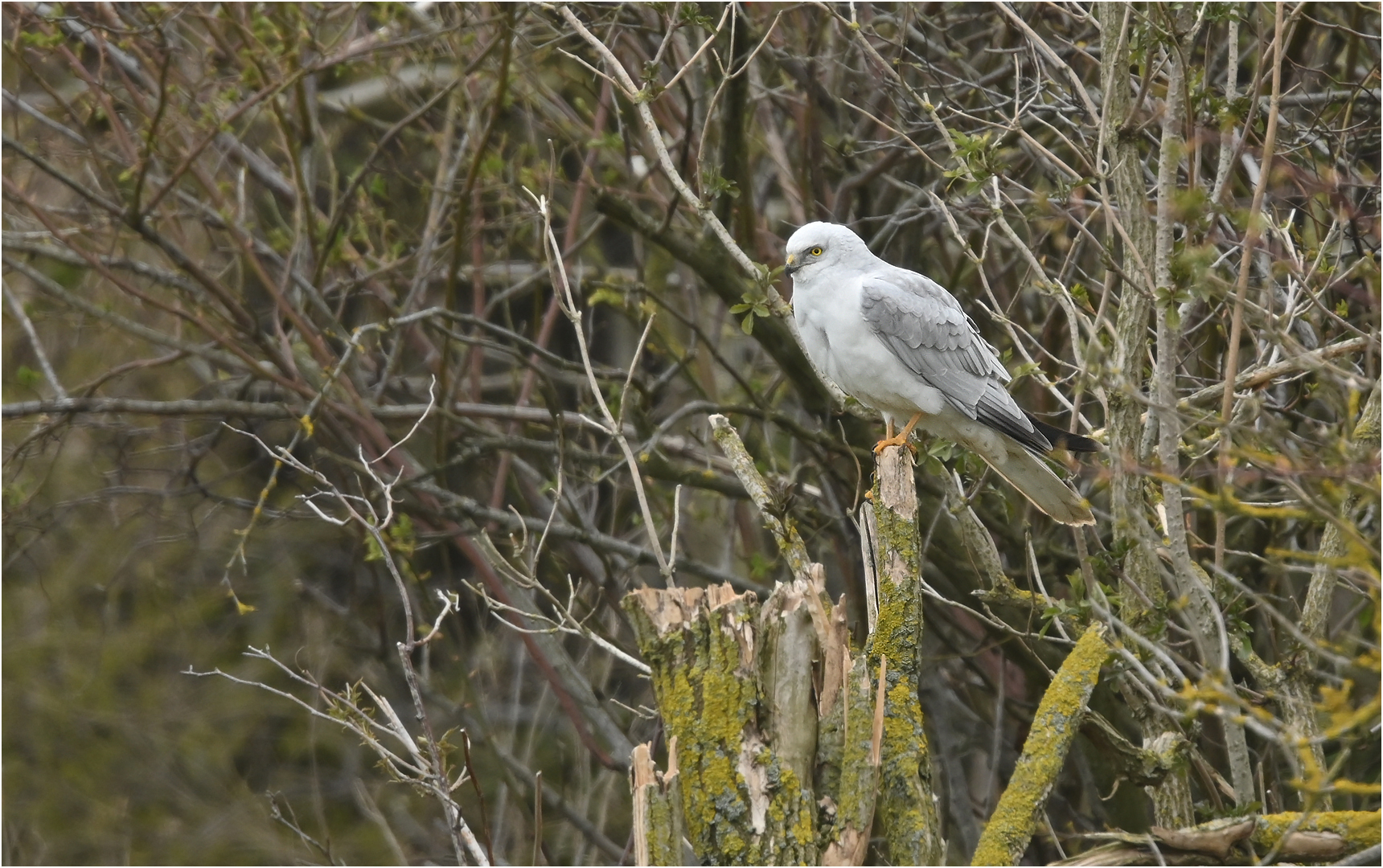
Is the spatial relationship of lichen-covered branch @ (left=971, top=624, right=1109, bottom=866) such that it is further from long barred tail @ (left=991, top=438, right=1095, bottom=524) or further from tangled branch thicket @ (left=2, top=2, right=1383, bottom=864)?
long barred tail @ (left=991, top=438, right=1095, bottom=524)

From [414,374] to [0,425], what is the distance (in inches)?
98.6

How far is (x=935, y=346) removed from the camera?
473 cm

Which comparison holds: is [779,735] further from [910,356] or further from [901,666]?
[910,356]

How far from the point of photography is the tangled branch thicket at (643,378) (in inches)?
154

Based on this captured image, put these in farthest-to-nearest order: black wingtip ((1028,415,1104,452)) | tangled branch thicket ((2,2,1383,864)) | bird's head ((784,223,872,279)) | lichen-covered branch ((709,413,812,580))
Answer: bird's head ((784,223,872,279))
black wingtip ((1028,415,1104,452))
tangled branch thicket ((2,2,1383,864))
lichen-covered branch ((709,413,812,580))

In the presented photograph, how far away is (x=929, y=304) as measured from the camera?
4.78 m

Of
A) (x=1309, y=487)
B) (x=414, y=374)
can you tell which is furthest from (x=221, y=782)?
(x=1309, y=487)

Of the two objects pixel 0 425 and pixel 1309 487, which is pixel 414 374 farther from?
pixel 1309 487

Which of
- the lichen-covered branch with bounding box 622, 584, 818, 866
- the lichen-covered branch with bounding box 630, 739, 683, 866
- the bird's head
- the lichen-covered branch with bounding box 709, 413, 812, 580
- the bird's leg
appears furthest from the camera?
the bird's head

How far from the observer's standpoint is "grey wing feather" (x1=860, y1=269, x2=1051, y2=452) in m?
4.66

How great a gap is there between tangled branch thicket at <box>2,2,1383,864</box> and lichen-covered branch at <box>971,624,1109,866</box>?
0.14 ft

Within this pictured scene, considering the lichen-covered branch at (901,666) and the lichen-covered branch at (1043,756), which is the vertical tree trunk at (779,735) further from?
the lichen-covered branch at (1043,756)

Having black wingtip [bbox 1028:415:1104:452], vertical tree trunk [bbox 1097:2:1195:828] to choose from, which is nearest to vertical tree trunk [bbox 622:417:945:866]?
vertical tree trunk [bbox 1097:2:1195:828]

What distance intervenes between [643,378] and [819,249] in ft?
5.70
